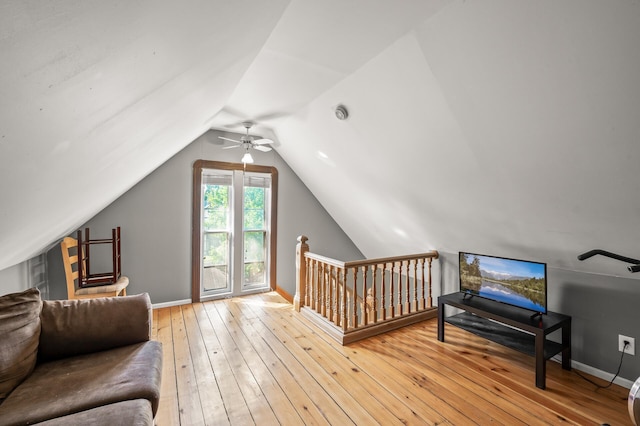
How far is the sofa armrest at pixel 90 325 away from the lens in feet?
6.34

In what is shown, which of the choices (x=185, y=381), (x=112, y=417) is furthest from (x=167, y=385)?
(x=112, y=417)

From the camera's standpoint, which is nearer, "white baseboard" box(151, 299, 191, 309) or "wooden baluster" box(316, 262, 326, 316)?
"wooden baluster" box(316, 262, 326, 316)

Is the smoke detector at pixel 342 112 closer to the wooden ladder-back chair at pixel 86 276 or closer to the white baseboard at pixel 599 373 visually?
the wooden ladder-back chair at pixel 86 276

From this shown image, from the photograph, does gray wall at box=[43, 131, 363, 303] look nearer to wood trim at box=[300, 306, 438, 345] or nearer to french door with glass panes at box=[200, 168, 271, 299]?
french door with glass panes at box=[200, 168, 271, 299]

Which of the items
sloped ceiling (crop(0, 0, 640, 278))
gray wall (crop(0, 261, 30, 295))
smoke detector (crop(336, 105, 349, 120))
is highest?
smoke detector (crop(336, 105, 349, 120))

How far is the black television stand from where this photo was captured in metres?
2.46

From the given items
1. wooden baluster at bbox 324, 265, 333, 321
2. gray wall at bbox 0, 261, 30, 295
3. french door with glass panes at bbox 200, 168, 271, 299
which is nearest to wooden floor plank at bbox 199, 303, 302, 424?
wooden baluster at bbox 324, 265, 333, 321

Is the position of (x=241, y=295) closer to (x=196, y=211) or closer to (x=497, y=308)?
(x=196, y=211)

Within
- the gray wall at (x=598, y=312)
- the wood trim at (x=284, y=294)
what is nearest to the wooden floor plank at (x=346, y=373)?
the wood trim at (x=284, y=294)

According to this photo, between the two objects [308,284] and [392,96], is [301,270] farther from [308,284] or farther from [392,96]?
[392,96]

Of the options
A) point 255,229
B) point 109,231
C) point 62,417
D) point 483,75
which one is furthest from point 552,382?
point 109,231

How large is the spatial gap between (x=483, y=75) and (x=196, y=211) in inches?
154

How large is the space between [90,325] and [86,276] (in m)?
1.71

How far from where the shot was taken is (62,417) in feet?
4.56
